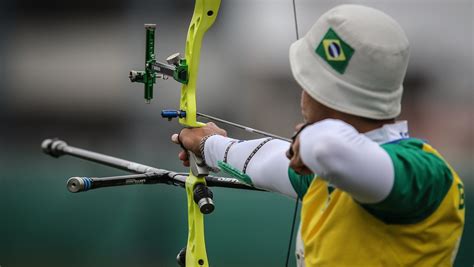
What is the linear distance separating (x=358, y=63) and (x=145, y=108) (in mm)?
2131

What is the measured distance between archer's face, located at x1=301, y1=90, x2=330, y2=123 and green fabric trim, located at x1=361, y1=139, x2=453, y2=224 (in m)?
0.11

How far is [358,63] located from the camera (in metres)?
1.24

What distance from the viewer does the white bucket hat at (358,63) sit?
1.24m

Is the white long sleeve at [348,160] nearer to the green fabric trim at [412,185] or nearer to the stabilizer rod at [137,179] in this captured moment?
the green fabric trim at [412,185]

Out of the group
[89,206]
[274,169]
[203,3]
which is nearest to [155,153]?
[89,206]

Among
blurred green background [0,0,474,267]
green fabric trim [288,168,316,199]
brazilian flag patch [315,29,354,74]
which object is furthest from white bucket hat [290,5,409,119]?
blurred green background [0,0,474,267]

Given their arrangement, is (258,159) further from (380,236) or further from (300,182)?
(380,236)

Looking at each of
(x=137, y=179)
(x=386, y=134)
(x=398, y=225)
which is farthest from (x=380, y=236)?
(x=137, y=179)

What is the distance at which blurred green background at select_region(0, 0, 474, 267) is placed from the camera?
3.03 m

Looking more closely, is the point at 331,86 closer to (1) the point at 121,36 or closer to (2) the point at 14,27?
(1) the point at 121,36

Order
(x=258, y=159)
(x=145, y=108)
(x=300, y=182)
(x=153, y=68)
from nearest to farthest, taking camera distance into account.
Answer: (x=300, y=182)
(x=258, y=159)
(x=153, y=68)
(x=145, y=108)

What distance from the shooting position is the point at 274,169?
1599 millimetres

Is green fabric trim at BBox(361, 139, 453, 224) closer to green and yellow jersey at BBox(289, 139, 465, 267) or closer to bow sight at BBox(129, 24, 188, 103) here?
green and yellow jersey at BBox(289, 139, 465, 267)

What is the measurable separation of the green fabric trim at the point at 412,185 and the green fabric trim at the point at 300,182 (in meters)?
0.25
